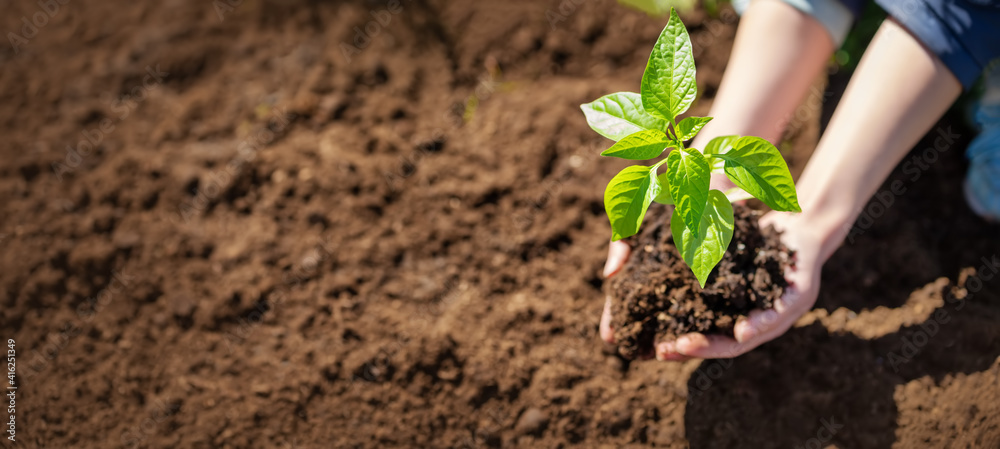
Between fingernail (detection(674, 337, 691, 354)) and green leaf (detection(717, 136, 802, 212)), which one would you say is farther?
fingernail (detection(674, 337, 691, 354))

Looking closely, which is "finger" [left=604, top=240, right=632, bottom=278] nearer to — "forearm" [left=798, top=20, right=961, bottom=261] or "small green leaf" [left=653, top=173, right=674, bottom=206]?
"small green leaf" [left=653, top=173, right=674, bottom=206]

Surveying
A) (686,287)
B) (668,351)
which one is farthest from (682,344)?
(686,287)

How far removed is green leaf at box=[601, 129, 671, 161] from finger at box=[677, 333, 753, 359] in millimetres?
571

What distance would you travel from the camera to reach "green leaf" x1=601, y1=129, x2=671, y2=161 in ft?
4.42

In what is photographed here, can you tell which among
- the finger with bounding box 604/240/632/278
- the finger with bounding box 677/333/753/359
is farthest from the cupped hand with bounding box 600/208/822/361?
the finger with bounding box 604/240/632/278

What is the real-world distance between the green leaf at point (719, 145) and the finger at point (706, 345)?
542 mm

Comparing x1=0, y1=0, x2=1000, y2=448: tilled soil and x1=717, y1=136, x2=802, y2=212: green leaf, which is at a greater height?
x1=717, y1=136, x2=802, y2=212: green leaf

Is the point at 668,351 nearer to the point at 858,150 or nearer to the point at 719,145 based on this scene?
the point at 719,145

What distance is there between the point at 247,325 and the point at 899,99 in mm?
2322

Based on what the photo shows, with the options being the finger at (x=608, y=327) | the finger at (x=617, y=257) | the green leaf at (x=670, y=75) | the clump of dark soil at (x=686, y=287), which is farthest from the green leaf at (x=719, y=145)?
the finger at (x=608, y=327)

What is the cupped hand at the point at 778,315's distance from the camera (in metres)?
1.64

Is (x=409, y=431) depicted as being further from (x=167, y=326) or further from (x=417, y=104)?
(x=417, y=104)

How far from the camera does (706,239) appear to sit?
137 centimetres

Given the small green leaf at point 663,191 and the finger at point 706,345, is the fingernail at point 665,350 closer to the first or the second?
the finger at point 706,345
